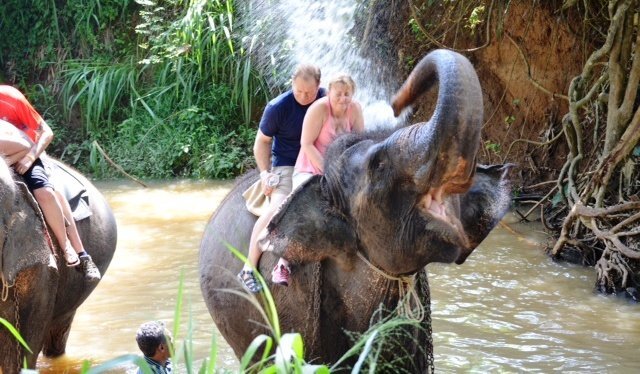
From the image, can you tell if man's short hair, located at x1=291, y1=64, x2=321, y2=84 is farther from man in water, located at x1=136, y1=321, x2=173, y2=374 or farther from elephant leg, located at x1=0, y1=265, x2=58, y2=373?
elephant leg, located at x1=0, y1=265, x2=58, y2=373

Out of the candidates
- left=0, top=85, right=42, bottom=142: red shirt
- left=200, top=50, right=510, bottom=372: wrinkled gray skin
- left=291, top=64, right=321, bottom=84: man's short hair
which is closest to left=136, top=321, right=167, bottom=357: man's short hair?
left=200, top=50, right=510, bottom=372: wrinkled gray skin

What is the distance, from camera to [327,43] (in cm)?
1037

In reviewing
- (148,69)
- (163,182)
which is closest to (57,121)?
(148,69)

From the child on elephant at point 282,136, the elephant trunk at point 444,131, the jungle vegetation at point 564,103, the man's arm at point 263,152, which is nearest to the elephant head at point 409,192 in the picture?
the elephant trunk at point 444,131

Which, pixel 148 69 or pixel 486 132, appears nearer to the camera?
pixel 486 132

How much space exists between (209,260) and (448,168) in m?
1.97

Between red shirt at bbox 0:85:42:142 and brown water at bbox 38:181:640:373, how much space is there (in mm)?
1079

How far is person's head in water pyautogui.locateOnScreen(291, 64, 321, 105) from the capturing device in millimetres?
4125

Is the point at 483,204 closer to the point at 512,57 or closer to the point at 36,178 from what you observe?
the point at 36,178

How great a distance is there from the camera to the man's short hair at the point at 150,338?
4012 millimetres

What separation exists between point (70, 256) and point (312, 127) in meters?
1.77

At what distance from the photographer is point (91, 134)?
1400 cm

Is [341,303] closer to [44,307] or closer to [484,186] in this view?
[484,186]

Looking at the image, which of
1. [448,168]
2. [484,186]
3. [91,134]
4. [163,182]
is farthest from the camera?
[91,134]
